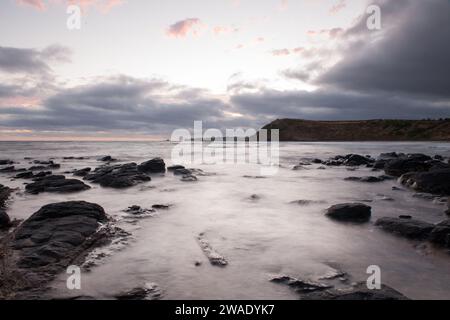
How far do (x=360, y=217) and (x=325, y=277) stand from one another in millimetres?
5264

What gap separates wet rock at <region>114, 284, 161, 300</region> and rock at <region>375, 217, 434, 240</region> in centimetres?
676

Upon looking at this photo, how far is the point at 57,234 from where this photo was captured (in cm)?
838

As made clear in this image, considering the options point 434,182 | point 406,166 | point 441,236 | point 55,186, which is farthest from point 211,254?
point 406,166

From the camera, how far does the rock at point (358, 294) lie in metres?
5.38

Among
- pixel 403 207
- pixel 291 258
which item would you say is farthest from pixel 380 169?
pixel 291 258

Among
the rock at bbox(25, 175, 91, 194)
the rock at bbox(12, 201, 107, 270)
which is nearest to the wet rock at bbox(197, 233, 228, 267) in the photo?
the rock at bbox(12, 201, 107, 270)

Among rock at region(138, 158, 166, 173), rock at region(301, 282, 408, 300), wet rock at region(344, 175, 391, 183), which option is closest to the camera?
rock at region(301, 282, 408, 300)

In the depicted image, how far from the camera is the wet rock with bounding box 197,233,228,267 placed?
24.1 ft

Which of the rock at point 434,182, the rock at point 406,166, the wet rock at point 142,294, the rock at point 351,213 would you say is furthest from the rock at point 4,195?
the rock at point 406,166

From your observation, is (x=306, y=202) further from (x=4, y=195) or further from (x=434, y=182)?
(x=4, y=195)

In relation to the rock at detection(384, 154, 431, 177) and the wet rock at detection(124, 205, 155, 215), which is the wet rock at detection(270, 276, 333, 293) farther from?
the rock at detection(384, 154, 431, 177)

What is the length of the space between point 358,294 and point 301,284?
1.09m
